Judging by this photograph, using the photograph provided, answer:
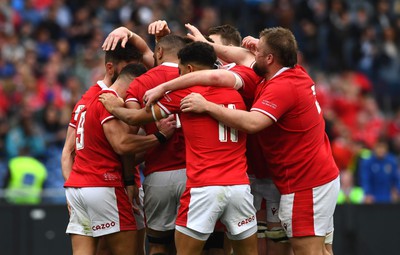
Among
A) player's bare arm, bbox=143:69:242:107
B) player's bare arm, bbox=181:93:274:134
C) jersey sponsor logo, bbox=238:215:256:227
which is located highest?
player's bare arm, bbox=143:69:242:107

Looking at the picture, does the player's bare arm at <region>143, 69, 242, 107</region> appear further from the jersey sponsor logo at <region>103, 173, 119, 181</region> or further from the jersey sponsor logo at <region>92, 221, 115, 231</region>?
the jersey sponsor logo at <region>92, 221, 115, 231</region>

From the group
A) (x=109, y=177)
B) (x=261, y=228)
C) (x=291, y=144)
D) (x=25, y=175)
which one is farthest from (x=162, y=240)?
(x=25, y=175)

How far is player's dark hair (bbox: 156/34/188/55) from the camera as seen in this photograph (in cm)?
933

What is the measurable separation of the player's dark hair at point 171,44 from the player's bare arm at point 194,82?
2.28 feet

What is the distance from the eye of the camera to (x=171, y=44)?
9.34 meters

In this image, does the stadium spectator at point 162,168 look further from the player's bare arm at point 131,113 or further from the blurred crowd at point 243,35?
the blurred crowd at point 243,35

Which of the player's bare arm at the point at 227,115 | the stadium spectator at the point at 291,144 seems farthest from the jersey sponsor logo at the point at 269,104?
the player's bare arm at the point at 227,115

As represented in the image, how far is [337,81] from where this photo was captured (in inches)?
808

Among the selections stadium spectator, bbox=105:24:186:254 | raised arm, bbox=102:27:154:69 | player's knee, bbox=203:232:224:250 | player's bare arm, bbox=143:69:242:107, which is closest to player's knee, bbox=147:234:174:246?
stadium spectator, bbox=105:24:186:254

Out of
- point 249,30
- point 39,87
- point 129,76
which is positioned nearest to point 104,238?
point 129,76

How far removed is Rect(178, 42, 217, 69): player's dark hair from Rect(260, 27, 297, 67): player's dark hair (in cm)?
52

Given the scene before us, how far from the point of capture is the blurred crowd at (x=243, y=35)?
640 inches

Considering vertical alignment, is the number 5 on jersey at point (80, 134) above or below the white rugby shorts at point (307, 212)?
above

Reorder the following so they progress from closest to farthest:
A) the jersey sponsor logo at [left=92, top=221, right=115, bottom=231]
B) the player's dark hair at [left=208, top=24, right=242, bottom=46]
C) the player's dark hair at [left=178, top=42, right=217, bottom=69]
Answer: the player's dark hair at [left=178, top=42, right=217, bottom=69] → the jersey sponsor logo at [left=92, top=221, right=115, bottom=231] → the player's dark hair at [left=208, top=24, right=242, bottom=46]
